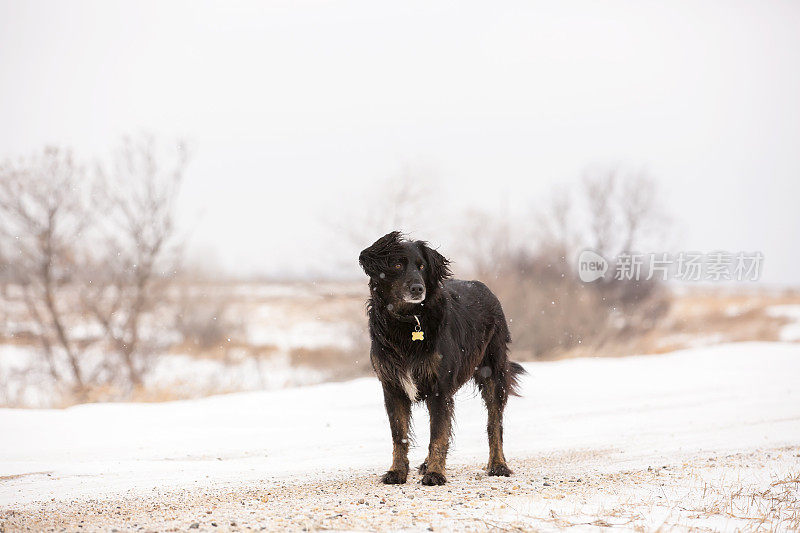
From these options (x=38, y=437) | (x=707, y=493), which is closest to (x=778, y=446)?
(x=707, y=493)

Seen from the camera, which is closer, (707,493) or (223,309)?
(707,493)

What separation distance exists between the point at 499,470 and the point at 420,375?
4.90 feet

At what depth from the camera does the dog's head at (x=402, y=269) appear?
600 cm

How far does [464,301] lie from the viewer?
6.97 metres

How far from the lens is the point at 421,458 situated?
27.7ft

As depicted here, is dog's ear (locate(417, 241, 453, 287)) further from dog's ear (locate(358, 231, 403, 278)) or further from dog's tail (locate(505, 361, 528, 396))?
dog's tail (locate(505, 361, 528, 396))

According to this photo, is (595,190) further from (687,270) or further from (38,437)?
(38,437)

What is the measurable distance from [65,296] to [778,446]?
17.1 m

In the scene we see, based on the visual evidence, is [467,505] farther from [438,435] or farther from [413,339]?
[413,339]

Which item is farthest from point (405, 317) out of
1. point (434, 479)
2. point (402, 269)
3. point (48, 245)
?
point (48, 245)

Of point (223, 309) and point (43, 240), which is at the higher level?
point (43, 240)

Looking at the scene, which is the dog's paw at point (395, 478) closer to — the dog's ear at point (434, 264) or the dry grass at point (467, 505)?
the dry grass at point (467, 505)

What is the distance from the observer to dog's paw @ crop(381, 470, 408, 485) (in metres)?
6.34

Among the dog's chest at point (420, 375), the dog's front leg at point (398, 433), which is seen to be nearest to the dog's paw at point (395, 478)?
the dog's front leg at point (398, 433)
